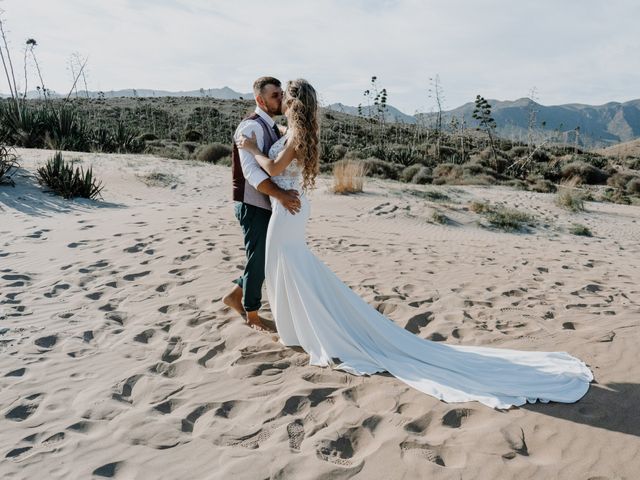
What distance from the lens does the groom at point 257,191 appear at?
12.0 ft

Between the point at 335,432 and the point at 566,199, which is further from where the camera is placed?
the point at 566,199

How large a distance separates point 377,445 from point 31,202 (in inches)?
349

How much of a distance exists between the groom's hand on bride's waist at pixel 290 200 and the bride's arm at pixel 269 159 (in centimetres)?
16

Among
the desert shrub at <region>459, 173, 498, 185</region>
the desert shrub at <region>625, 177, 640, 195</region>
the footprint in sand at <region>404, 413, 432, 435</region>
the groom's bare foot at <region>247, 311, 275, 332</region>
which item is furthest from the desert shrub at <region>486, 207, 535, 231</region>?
the desert shrub at <region>625, 177, 640, 195</region>

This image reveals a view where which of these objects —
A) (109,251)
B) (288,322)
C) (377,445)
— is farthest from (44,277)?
(377,445)

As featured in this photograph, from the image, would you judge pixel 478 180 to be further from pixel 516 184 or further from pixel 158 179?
pixel 158 179

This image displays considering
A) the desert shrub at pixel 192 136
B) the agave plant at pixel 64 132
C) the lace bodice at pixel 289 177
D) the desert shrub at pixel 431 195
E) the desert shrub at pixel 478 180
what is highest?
the desert shrub at pixel 192 136

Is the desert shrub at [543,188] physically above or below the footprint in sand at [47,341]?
above

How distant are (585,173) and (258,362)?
23.1m

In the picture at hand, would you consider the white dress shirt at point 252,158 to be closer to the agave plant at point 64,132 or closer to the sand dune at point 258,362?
the sand dune at point 258,362

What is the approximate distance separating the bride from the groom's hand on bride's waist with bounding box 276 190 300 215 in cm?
4

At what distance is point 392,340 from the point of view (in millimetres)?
3646

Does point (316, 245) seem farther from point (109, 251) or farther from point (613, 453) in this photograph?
point (613, 453)

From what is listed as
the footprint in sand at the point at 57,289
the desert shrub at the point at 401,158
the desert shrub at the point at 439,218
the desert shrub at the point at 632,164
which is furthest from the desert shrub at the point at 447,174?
the desert shrub at the point at 632,164
